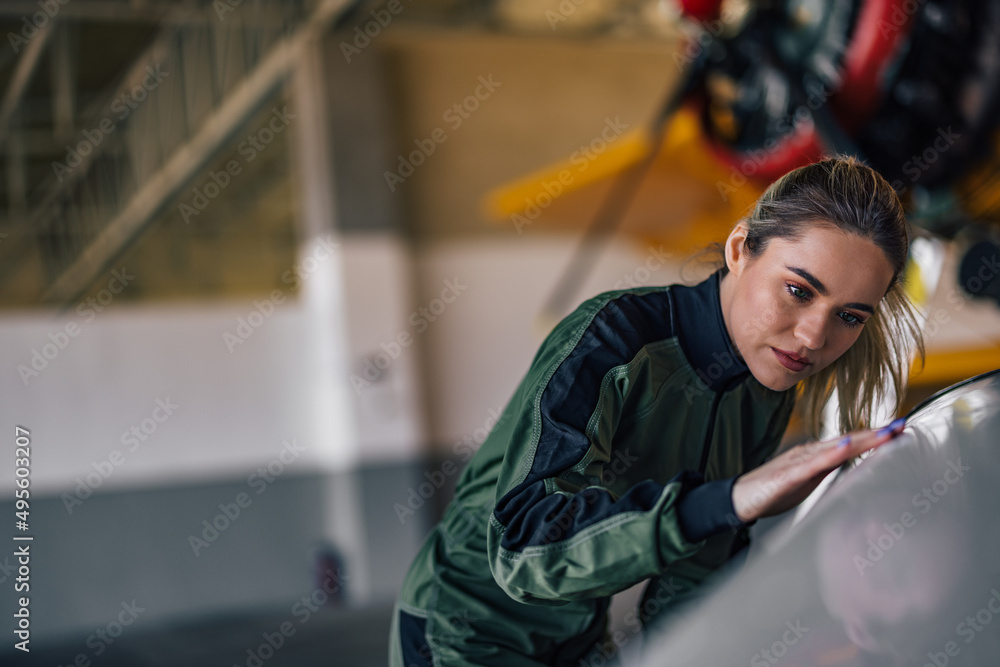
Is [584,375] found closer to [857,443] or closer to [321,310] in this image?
[857,443]

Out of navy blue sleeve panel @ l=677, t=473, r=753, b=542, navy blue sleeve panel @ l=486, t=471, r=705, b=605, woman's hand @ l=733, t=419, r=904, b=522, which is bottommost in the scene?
navy blue sleeve panel @ l=486, t=471, r=705, b=605

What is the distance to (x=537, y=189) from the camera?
12.9ft

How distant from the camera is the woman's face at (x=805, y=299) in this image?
66cm

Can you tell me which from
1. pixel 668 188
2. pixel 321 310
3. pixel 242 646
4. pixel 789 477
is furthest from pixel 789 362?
pixel 321 310

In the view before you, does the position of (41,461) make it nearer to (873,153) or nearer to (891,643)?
(873,153)

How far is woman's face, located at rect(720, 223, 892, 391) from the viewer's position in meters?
0.66

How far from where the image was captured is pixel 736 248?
2.47 feet

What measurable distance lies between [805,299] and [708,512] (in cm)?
18

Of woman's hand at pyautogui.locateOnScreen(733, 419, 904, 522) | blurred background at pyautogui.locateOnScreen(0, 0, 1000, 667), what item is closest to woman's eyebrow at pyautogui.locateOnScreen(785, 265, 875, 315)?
woman's hand at pyautogui.locateOnScreen(733, 419, 904, 522)

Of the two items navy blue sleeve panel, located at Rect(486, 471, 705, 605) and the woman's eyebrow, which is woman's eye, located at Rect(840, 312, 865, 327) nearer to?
the woman's eyebrow

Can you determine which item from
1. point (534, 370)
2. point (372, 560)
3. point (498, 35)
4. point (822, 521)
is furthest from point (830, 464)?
point (498, 35)

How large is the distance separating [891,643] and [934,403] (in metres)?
0.22

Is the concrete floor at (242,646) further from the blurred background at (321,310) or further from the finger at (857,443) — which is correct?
the finger at (857,443)

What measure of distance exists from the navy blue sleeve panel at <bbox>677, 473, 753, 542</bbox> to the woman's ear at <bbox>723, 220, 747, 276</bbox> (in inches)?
8.2
